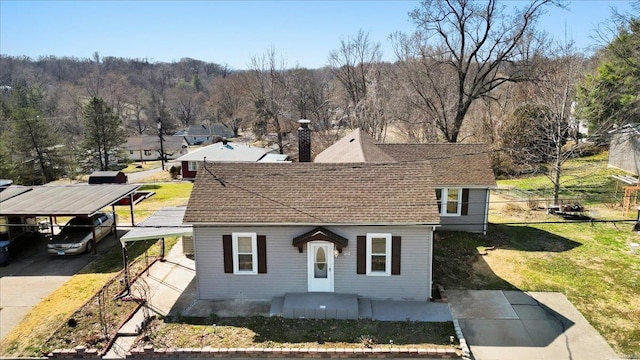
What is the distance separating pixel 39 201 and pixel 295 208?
1335 cm

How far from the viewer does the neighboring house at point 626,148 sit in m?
29.4

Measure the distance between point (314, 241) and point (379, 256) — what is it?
7.01 ft

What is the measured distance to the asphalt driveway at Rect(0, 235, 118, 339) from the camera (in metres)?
13.6

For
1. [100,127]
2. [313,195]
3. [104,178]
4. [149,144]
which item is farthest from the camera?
[149,144]

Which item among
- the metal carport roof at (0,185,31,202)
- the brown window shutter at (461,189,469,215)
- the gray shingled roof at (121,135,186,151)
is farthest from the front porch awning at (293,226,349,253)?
the gray shingled roof at (121,135,186,151)

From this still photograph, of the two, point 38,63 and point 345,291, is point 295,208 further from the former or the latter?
point 38,63

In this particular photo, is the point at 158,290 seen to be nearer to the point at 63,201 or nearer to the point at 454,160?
the point at 63,201

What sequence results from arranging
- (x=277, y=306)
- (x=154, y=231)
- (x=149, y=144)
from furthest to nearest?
(x=149, y=144)
(x=154, y=231)
(x=277, y=306)

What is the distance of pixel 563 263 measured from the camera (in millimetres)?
16719

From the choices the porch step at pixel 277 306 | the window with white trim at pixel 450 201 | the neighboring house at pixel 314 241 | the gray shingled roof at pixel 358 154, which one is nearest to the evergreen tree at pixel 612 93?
the window with white trim at pixel 450 201

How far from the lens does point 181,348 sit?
433 inches

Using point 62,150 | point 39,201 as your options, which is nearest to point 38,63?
point 62,150

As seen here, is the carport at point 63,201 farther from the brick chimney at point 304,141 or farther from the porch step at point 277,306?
the porch step at point 277,306

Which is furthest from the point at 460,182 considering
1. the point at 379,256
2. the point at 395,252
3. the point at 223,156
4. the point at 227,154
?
the point at 227,154
